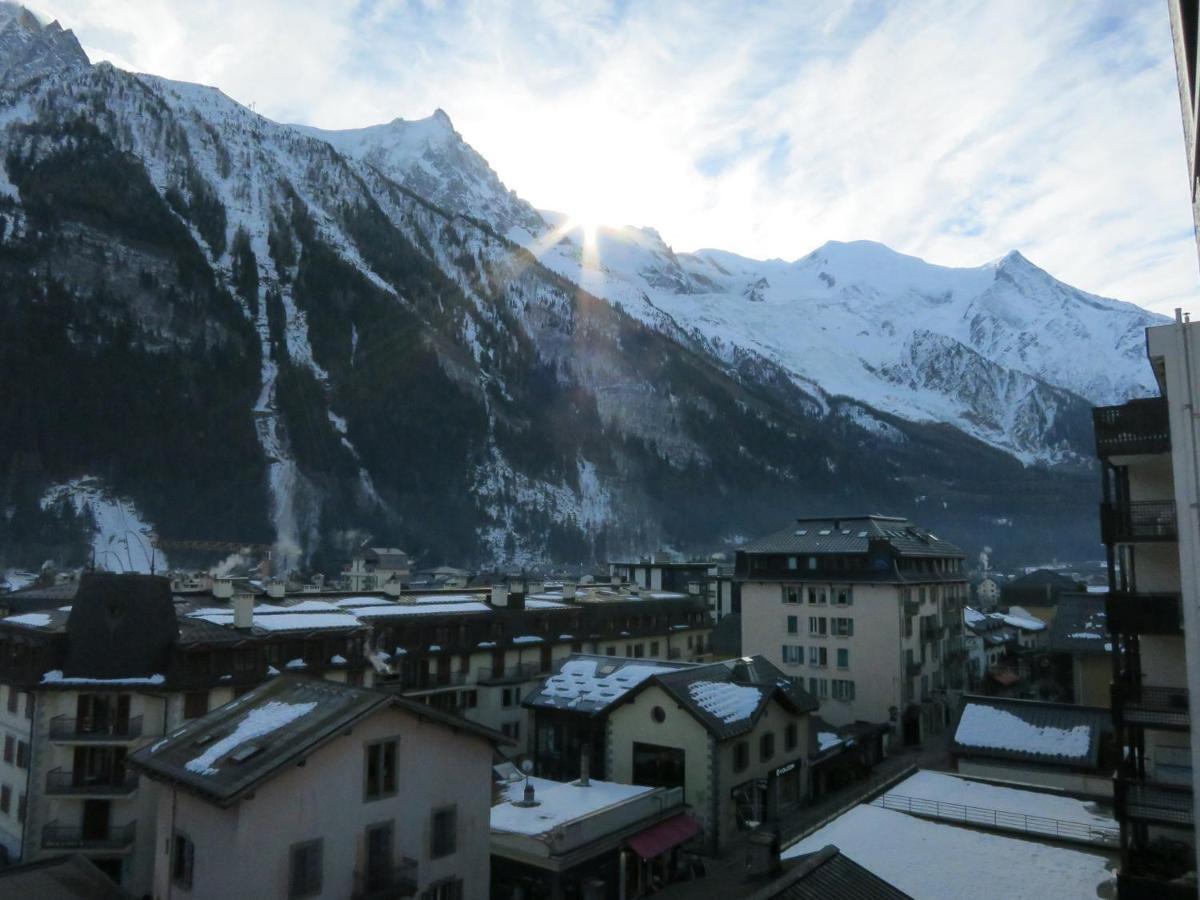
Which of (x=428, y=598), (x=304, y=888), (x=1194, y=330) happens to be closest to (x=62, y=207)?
(x=428, y=598)

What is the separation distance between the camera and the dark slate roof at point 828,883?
1488 cm

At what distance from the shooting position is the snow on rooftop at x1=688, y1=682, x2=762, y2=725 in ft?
126

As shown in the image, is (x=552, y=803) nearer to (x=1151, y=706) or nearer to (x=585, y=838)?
(x=585, y=838)

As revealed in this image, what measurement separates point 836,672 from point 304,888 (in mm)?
45010

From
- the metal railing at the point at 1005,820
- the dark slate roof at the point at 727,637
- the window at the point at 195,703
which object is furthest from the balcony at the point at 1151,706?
the dark slate roof at the point at 727,637

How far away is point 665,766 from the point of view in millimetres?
38062

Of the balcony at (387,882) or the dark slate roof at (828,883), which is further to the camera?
the balcony at (387,882)

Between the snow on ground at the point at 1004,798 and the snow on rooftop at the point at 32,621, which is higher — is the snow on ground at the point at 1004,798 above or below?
below

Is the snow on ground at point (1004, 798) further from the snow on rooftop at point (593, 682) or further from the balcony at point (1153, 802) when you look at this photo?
the snow on rooftop at point (593, 682)

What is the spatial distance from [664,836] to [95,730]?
81.1ft

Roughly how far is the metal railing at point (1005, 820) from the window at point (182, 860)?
20.2 metres

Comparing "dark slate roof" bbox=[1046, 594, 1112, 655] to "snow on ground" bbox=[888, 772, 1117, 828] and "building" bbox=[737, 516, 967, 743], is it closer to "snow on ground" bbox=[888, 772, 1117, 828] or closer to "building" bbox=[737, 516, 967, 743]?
"building" bbox=[737, 516, 967, 743]

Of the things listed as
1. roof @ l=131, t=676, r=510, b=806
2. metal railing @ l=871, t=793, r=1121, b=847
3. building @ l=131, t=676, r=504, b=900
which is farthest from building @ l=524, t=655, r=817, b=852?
roof @ l=131, t=676, r=510, b=806

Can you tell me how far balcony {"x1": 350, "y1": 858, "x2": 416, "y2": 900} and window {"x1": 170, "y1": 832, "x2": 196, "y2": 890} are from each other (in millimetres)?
3838
